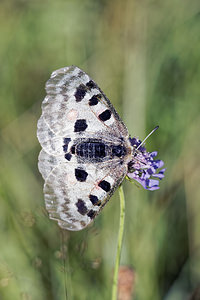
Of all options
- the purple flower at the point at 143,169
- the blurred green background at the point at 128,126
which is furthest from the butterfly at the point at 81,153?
the blurred green background at the point at 128,126

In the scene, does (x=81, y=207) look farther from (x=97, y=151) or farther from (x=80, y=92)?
(x=80, y=92)

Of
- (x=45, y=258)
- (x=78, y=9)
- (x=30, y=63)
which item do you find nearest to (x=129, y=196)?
(x=45, y=258)

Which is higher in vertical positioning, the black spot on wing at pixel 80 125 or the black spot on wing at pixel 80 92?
the black spot on wing at pixel 80 92

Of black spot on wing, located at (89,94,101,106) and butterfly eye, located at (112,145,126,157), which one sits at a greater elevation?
black spot on wing, located at (89,94,101,106)

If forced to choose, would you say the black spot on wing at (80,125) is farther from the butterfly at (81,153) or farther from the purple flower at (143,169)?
the purple flower at (143,169)

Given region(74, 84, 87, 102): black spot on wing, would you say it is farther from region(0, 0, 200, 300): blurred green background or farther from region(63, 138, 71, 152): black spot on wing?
region(0, 0, 200, 300): blurred green background

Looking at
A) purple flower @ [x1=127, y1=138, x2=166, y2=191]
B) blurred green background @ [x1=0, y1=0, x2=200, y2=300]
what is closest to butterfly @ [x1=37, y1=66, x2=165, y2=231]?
purple flower @ [x1=127, y1=138, x2=166, y2=191]

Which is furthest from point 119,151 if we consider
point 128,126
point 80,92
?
point 128,126
